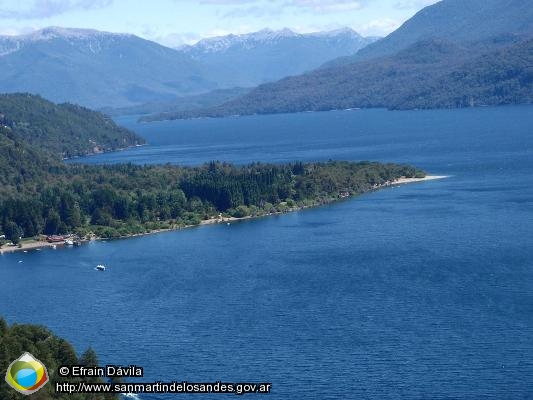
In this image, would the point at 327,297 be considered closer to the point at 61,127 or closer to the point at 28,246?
the point at 28,246

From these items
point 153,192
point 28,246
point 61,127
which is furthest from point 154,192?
point 61,127

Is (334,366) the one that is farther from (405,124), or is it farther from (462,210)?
(405,124)

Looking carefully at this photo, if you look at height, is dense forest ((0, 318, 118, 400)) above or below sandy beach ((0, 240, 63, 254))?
above

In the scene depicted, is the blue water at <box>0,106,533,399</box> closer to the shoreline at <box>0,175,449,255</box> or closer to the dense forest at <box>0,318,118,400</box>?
the shoreline at <box>0,175,449,255</box>

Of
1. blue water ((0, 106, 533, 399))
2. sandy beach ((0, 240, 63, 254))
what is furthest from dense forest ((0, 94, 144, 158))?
blue water ((0, 106, 533, 399))

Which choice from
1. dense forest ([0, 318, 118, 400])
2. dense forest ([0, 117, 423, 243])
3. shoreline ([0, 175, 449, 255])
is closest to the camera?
dense forest ([0, 318, 118, 400])

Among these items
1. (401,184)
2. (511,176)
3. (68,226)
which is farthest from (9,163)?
(511,176)
